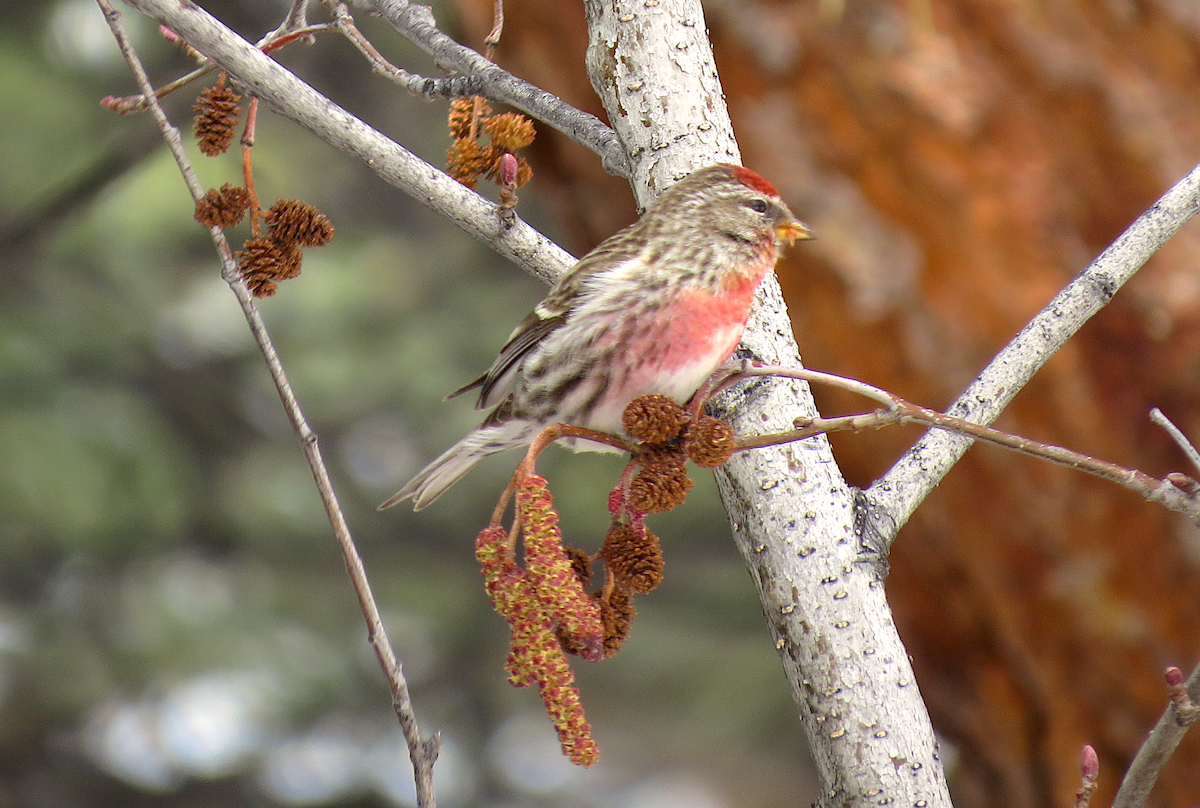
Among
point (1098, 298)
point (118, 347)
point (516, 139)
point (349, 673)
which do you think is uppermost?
point (118, 347)

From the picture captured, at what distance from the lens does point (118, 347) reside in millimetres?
3260

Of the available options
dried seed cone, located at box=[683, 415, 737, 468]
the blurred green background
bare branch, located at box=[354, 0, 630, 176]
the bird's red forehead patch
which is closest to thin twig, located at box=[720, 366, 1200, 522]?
dried seed cone, located at box=[683, 415, 737, 468]

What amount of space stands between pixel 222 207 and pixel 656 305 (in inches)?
A: 23.9

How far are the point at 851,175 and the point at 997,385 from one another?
870mm

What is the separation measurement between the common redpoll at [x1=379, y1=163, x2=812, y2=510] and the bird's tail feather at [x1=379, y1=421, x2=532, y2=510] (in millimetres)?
28

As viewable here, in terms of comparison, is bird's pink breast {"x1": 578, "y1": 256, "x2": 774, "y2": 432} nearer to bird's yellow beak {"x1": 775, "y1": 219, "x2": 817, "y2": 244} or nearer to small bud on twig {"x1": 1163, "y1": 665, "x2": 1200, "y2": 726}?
bird's yellow beak {"x1": 775, "y1": 219, "x2": 817, "y2": 244}

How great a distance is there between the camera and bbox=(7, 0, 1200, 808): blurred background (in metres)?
2.28

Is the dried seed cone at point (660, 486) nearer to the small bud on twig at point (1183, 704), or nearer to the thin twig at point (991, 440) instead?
the thin twig at point (991, 440)

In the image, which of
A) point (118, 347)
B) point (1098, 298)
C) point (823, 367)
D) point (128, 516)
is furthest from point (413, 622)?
point (1098, 298)

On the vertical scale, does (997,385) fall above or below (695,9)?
below

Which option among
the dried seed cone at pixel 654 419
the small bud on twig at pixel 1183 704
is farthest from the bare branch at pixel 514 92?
the small bud on twig at pixel 1183 704

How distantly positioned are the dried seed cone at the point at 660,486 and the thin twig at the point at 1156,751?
1.65ft

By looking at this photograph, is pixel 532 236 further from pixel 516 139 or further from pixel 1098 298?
pixel 1098 298

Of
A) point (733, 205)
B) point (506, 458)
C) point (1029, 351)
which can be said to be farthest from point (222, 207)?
point (506, 458)
